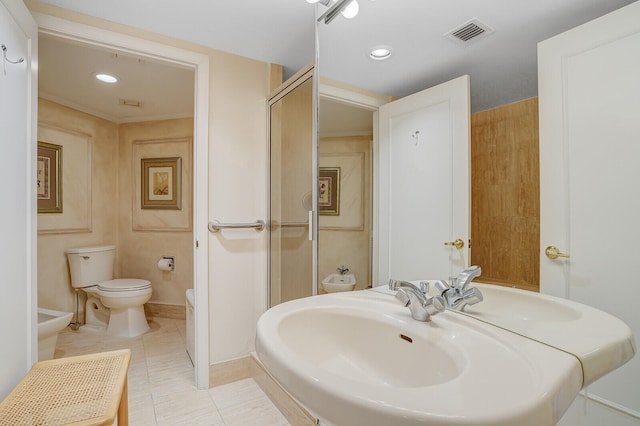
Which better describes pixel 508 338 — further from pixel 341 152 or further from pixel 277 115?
pixel 277 115

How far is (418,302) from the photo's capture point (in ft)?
2.87

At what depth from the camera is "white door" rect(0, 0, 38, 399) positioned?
1113 millimetres

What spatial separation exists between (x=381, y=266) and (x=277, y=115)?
1.29 metres

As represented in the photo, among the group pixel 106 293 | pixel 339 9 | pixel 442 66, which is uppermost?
pixel 339 9

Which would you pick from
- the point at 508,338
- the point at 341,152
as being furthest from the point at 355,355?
the point at 341,152

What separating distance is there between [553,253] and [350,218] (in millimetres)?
716

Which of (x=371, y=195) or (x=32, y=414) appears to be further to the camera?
(x=371, y=195)

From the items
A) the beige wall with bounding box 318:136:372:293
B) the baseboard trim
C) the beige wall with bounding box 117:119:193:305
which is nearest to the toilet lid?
the beige wall with bounding box 117:119:193:305

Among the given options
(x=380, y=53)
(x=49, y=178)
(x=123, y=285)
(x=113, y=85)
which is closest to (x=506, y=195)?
(x=380, y=53)

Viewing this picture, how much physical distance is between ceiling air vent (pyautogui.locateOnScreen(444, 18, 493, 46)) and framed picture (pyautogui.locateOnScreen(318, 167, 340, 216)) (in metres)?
0.65

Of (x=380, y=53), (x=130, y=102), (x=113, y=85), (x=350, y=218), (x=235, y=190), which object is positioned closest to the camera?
(x=380, y=53)

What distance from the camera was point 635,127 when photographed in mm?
682

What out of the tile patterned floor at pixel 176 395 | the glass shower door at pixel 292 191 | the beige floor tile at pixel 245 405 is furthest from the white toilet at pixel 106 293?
the glass shower door at pixel 292 191

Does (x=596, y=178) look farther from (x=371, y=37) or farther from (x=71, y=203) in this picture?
(x=71, y=203)
